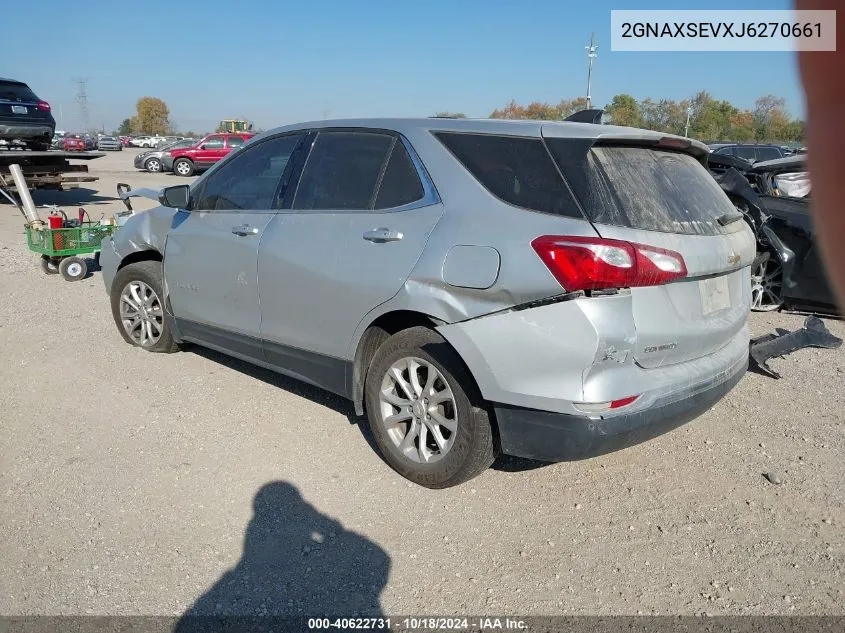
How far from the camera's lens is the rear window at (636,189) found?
3.02m

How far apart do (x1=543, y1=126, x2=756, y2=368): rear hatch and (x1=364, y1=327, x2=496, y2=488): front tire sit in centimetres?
81

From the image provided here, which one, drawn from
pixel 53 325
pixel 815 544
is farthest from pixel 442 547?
pixel 53 325

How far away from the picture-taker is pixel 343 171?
12.9ft

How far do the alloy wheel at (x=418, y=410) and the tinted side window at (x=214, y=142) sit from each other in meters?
27.7

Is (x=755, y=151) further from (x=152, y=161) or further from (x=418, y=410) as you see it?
(x=152, y=161)

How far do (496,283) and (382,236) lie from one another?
2.48ft

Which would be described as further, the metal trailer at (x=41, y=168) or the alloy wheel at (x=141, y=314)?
the metal trailer at (x=41, y=168)

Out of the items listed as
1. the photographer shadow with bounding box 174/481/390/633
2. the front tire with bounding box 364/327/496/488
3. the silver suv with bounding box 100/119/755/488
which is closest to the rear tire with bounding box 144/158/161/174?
the silver suv with bounding box 100/119/755/488

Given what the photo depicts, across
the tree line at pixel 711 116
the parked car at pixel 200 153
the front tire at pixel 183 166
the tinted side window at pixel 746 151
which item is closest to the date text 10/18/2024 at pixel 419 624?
the tinted side window at pixel 746 151

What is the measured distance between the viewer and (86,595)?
8.87 feet

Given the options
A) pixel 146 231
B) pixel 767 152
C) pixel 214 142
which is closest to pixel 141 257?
pixel 146 231

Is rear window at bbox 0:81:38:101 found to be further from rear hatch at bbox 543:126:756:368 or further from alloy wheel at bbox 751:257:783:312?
rear hatch at bbox 543:126:756:368

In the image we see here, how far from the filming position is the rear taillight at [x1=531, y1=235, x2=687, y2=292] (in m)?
2.87

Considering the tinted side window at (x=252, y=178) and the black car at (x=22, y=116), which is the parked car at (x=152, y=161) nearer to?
the black car at (x=22, y=116)
